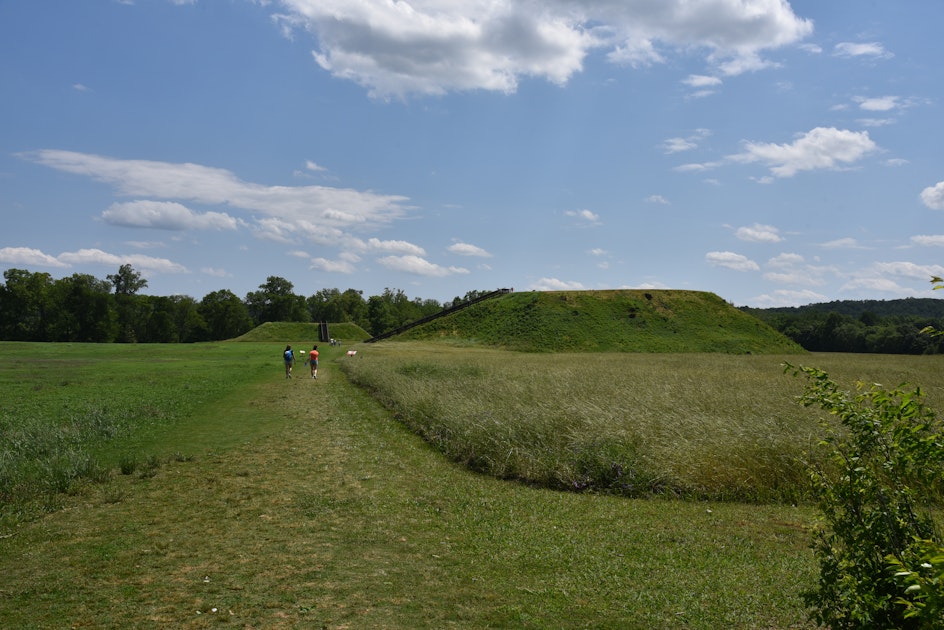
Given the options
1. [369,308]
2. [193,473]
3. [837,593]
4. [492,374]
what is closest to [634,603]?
[837,593]

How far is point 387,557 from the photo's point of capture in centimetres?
784

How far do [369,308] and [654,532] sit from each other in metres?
139

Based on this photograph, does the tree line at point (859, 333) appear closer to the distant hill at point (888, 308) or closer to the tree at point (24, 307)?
the distant hill at point (888, 308)

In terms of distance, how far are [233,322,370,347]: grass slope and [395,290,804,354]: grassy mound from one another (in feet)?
62.0

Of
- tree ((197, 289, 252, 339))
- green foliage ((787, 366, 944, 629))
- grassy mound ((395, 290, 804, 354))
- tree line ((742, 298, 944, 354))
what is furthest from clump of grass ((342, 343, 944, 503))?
tree ((197, 289, 252, 339))

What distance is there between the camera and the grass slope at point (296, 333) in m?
92.6

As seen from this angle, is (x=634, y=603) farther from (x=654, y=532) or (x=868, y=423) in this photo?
(x=868, y=423)

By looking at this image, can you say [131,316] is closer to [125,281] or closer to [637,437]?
[125,281]

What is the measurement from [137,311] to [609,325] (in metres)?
95.5

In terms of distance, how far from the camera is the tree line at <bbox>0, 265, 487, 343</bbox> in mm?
99438

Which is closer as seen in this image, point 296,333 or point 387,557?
A: point 387,557

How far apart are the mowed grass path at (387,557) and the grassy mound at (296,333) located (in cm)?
8219

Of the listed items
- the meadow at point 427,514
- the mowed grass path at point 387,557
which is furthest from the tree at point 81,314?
the mowed grass path at point 387,557

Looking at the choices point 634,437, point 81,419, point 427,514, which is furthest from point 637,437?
point 81,419
